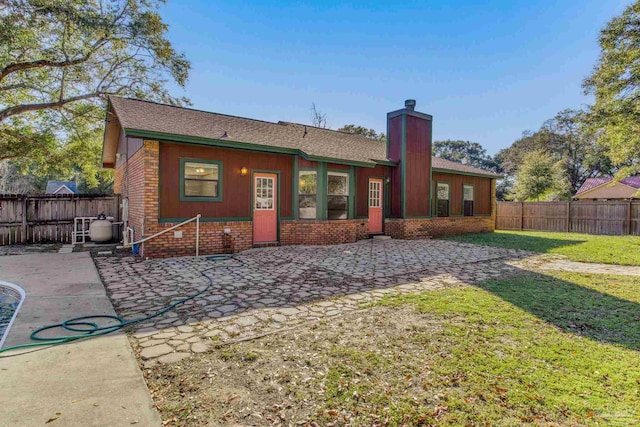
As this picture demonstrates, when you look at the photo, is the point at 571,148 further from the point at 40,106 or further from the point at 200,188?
the point at 40,106

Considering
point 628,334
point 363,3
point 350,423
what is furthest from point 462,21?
point 350,423

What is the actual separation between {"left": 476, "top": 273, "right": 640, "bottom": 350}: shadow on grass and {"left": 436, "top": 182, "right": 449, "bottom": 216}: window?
7.70 meters

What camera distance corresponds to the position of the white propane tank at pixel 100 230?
402 inches

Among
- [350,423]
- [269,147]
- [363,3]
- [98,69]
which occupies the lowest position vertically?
[350,423]

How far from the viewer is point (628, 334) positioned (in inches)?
128

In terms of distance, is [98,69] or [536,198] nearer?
[98,69]

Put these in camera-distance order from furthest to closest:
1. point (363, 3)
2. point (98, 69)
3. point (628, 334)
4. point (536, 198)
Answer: point (536, 198) → point (98, 69) → point (363, 3) → point (628, 334)

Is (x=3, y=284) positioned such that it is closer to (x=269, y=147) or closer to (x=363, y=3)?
(x=269, y=147)

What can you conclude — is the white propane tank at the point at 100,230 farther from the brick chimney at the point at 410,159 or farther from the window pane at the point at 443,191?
the window pane at the point at 443,191

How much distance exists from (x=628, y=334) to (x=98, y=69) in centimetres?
1830

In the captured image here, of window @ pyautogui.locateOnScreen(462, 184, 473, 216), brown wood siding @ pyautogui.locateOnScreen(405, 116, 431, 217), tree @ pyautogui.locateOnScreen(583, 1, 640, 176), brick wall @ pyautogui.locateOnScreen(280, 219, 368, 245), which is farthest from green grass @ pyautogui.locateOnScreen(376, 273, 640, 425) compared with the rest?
tree @ pyautogui.locateOnScreen(583, 1, 640, 176)

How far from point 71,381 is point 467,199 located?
15.1m

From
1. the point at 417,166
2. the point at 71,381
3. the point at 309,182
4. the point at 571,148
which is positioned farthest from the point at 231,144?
the point at 571,148

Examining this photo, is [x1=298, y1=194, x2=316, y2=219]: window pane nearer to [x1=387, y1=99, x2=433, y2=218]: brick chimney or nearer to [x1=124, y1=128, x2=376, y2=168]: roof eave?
[x1=124, y1=128, x2=376, y2=168]: roof eave
